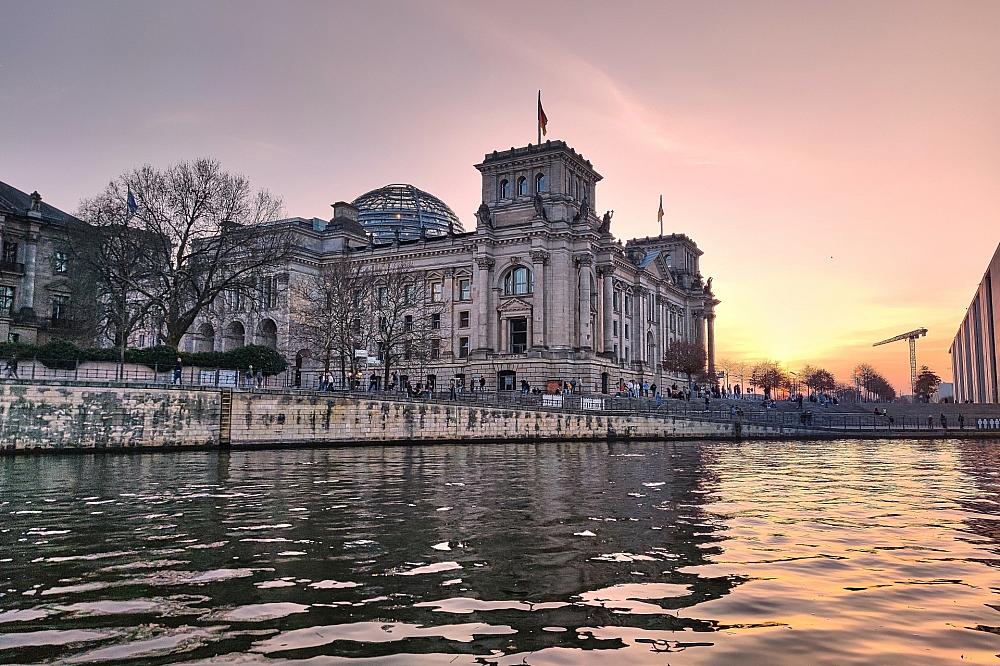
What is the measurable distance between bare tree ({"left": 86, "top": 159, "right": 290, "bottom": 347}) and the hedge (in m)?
3.05

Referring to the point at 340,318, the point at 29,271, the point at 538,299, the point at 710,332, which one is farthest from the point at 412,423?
the point at 710,332

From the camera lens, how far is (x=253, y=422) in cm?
3981

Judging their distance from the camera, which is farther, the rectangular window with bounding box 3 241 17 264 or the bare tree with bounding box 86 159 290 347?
the rectangular window with bounding box 3 241 17 264

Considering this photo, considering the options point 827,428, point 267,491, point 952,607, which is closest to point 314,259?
point 827,428

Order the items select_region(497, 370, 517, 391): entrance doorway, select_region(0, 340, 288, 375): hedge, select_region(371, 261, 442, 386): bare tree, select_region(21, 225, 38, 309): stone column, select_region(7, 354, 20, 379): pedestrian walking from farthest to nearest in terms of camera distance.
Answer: select_region(497, 370, 517, 391): entrance doorway
select_region(21, 225, 38, 309): stone column
select_region(371, 261, 442, 386): bare tree
select_region(0, 340, 288, 375): hedge
select_region(7, 354, 20, 379): pedestrian walking

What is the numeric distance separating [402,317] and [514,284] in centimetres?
1292

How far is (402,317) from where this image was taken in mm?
81938

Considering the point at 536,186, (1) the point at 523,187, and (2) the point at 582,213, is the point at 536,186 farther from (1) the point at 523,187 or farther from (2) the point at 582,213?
(2) the point at 582,213

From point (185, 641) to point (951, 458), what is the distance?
35.0 m

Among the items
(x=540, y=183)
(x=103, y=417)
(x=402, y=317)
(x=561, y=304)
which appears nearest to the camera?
(x=103, y=417)

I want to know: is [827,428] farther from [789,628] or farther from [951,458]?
[789,628]

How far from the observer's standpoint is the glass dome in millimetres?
103062

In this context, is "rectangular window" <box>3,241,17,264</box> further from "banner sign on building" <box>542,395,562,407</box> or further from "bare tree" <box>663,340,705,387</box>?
"bare tree" <box>663,340,705,387</box>

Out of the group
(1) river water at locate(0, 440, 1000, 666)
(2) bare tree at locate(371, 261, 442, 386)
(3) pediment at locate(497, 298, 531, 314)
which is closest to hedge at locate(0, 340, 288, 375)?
(2) bare tree at locate(371, 261, 442, 386)
